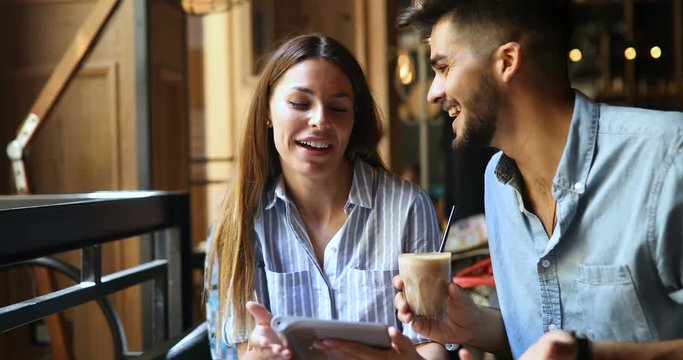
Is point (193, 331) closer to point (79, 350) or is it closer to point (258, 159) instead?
point (258, 159)

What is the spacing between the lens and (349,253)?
6.73 ft

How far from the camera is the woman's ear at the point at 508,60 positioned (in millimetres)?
1714

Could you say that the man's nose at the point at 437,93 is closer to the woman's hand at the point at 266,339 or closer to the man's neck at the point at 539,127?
the man's neck at the point at 539,127

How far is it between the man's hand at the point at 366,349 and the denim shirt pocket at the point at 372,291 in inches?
15.7

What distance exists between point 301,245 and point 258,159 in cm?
28

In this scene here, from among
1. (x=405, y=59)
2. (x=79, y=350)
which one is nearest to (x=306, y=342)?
(x=79, y=350)

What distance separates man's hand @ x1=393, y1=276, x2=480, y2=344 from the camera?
1716mm

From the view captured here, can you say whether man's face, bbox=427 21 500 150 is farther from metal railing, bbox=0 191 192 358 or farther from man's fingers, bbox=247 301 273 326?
metal railing, bbox=0 191 192 358

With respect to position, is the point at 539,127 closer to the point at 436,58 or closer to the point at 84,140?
the point at 436,58

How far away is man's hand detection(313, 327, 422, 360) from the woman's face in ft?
1.99

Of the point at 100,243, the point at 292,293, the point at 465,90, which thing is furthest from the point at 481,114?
the point at 100,243

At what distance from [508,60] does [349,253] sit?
645 millimetres

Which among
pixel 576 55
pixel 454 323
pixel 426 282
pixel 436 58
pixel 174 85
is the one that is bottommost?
pixel 454 323

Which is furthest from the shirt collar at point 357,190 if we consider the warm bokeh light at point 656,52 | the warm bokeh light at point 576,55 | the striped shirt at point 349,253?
the warm bokeh light at point 656,52
